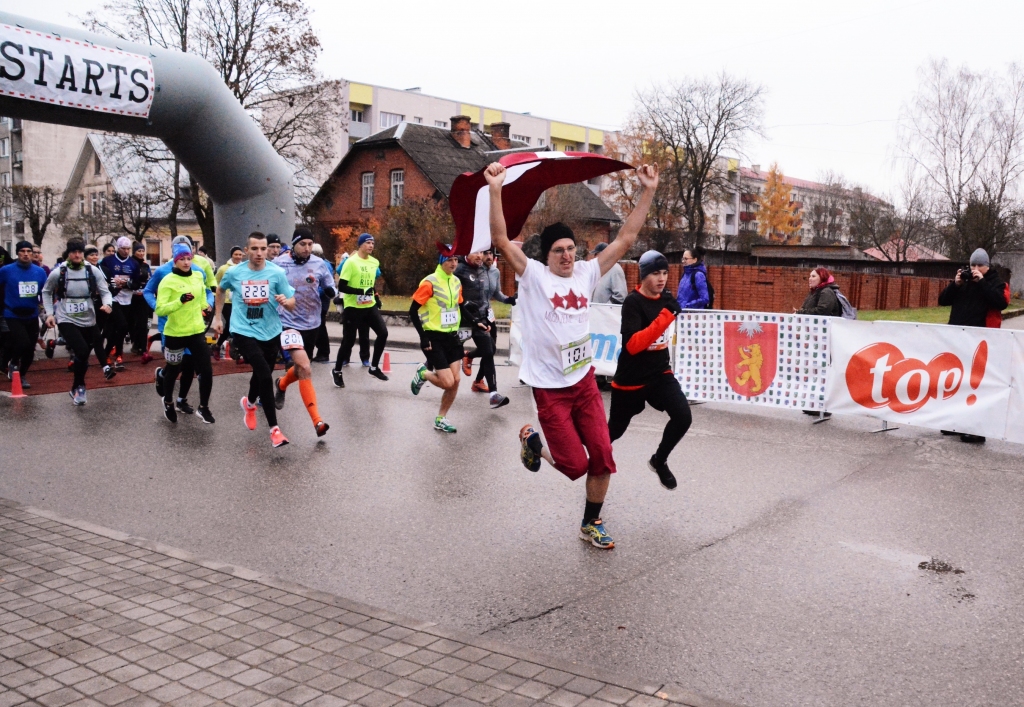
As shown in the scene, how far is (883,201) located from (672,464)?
3997 centimetres

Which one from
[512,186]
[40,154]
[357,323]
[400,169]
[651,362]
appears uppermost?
[40,154]

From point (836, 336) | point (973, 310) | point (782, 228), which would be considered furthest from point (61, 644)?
point (782, 228)

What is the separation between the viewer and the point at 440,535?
5699 millimetres

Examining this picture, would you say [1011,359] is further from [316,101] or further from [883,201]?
[883,201]

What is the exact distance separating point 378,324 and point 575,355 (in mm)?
7965

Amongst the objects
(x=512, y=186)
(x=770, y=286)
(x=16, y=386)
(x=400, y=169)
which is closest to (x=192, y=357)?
(x=16, y=386)

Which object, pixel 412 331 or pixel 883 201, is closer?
pixel 412 331

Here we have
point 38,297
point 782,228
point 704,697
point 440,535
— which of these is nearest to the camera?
point 704,697

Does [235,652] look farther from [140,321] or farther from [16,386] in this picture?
[140,321]

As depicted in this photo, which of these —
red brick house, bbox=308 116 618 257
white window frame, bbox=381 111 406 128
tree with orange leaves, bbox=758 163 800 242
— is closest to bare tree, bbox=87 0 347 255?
red brick house, bbox=308 116 618 257

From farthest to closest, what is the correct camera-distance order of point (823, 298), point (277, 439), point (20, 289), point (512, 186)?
point (20, 289)
point (823, 298)
point (277, 439)
point (512, 186)

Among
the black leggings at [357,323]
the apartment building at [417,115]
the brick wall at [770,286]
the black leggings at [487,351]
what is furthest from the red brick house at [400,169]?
the black leggings at [487,351]

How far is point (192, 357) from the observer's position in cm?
946

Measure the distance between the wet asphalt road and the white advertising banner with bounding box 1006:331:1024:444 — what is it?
207 mm
